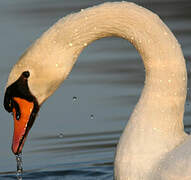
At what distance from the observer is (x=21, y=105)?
19.6 feet

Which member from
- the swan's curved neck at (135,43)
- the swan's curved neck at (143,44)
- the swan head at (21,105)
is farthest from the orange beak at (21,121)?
the swan's curved neck at (143,44)

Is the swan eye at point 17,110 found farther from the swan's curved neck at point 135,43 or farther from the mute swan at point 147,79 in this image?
the swan's curved neck at point 135,43

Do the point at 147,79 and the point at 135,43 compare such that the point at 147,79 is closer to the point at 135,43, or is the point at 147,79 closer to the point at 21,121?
the point at 135,43

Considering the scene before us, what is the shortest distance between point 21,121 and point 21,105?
0.13m

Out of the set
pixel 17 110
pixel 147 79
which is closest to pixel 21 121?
pixel 17 110

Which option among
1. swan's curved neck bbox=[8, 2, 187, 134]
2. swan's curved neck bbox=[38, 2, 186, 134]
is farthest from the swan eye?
swan's curved neck bbox=[38, 2, 186, 134]

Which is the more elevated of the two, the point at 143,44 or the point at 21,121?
the point at 143,44

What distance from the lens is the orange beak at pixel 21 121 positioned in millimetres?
5980

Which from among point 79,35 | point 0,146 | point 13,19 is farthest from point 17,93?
point 13,19

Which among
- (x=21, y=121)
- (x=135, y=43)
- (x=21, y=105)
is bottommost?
(x=21, y=121)

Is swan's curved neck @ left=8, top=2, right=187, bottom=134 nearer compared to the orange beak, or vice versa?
swan's curved neck @ left=8, top=2, right=187, bottom=134

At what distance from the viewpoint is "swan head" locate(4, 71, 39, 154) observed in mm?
5875

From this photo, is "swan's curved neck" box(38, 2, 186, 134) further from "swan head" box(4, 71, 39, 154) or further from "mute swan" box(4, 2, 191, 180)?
"swan head" box(4, 71, 39, 154)

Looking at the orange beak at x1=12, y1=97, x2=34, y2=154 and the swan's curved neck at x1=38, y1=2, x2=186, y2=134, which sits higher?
the swan's curved neck at x1=38, y1=2, x2=186, y2=134
